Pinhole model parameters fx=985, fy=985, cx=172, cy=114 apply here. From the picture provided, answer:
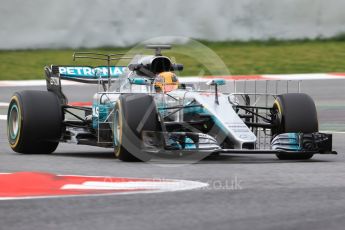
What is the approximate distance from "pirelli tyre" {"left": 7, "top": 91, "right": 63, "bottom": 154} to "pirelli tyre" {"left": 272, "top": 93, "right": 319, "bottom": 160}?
2.57 meters

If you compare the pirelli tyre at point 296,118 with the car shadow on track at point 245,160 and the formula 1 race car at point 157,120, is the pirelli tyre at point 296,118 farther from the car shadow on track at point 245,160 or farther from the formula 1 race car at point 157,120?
the car shadow on track at point 245,160

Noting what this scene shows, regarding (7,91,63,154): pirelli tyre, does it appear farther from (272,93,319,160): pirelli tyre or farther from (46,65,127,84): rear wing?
(272,93,319,160): pirelli tyre

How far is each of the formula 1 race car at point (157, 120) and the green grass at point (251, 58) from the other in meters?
9.52

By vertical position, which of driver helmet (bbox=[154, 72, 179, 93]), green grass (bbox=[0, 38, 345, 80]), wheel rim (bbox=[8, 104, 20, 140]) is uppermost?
green grass (bbox=[0, 38, 345, 80])

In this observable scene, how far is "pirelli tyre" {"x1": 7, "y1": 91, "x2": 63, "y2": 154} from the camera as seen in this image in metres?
11.4

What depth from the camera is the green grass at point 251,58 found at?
71.4ft

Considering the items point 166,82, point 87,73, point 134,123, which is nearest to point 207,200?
point 134,123

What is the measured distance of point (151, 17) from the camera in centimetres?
2206

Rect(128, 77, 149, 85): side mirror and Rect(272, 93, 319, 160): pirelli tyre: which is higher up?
Rect(128, 77, 149, 85): side mirror

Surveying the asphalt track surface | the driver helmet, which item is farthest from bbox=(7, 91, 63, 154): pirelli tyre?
the driver helmet

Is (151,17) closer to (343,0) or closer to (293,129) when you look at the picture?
(343,0)

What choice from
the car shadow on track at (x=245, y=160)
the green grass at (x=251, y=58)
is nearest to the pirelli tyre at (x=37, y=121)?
the car shadow on track at (x=245, y=160)

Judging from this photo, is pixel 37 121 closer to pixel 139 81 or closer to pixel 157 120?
pixel 139 81

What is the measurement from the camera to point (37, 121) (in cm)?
1141
